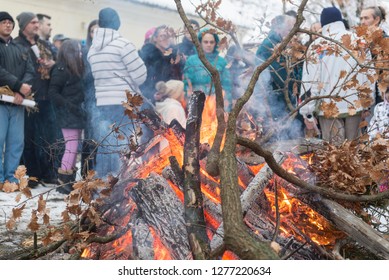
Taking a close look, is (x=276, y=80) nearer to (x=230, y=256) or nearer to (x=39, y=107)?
(x=39, y=107)

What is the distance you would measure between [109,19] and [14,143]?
173 cm

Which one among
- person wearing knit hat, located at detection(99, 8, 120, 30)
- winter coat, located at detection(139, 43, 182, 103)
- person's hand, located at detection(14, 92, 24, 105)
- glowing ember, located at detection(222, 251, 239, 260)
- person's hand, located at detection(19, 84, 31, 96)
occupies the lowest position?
person's hand, located at detection(14, 92, 24, 105)

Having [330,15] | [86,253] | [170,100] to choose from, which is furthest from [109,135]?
[330,15]

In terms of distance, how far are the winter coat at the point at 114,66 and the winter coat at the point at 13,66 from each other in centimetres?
98

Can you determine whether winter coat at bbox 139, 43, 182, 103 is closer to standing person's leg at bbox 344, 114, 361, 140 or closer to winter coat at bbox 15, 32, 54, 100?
winter coat at bbox 15, 32, 54, 100

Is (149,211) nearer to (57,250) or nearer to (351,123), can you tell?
(57,250)

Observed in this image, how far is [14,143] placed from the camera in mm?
6590

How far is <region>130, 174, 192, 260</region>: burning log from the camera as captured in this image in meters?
3.57

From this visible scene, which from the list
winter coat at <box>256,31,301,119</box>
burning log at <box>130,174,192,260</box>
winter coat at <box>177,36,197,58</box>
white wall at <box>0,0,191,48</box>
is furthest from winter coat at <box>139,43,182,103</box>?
burning log at <box>130,174,192,260</box>

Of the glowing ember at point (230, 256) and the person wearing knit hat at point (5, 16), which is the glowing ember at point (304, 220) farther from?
the person wearing knit hat at point (5, 16)

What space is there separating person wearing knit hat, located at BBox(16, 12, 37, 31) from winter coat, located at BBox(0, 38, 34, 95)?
1.13 feet

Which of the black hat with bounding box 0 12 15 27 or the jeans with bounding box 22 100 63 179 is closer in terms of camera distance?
the black hat with bounding box 0 12 15 27

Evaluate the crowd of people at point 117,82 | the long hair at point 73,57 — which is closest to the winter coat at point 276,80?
the crowd of people at point 117,82

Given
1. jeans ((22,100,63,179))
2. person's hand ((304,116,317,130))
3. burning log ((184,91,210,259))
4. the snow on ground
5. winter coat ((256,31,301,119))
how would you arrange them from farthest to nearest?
1. jeans ((22,100,63,179))
2. person's hand ((304,116,317,130))
3. winter coat ((256,31,301,119))
4. the snow on ground
5. burning log ((184,91,210,259))
